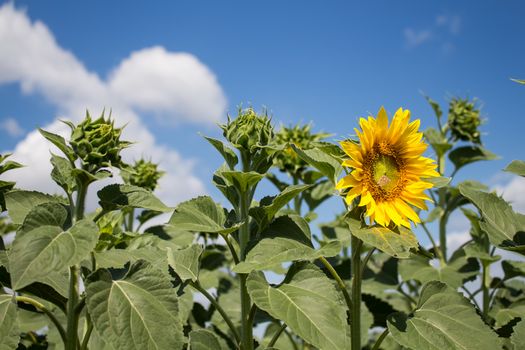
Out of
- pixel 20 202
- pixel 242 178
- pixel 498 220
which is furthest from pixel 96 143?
pixel 498 220

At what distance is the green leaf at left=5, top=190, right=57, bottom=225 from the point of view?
1.93 meters

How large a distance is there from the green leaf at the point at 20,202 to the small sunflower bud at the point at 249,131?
68 centimetres

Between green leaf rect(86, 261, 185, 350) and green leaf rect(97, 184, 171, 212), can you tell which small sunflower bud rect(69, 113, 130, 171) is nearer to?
green leaf rect(97, 184, 171, 212)

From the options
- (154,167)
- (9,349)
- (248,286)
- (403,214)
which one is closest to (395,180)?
(403,214)

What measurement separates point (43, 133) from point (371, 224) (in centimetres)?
113

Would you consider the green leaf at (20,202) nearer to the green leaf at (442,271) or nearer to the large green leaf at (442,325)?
the large green leaf at (442,325)

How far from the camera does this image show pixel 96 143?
1859mm

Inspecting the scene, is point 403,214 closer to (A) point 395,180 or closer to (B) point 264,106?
(A) point 395,180

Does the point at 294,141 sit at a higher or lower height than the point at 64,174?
higher

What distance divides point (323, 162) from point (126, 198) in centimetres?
69

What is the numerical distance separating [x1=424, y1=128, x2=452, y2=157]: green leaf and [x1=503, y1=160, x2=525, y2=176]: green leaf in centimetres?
158

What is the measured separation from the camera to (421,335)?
78.4 inches

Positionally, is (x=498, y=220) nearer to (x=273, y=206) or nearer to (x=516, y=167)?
(x=516, y=167)

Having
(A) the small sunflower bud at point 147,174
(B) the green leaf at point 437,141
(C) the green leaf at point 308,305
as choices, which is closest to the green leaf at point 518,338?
(C) the green leaf at point 308,305
